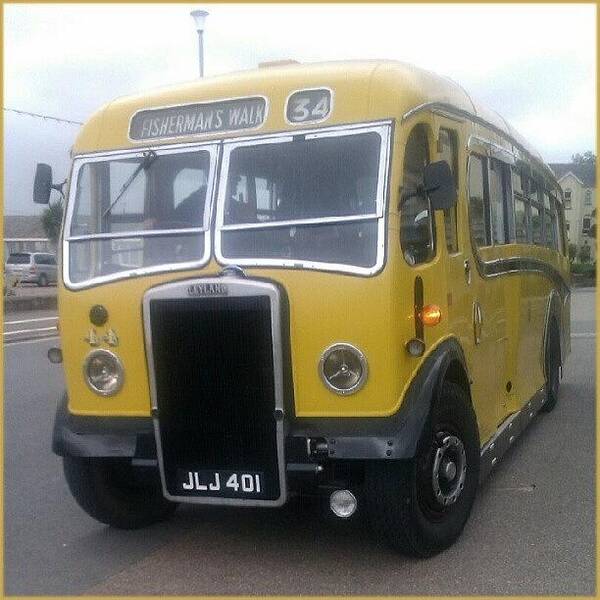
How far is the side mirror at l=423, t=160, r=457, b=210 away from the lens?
5.11m

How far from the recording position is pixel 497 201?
23.6 ft

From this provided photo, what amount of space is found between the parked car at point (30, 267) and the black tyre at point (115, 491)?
3792 cm

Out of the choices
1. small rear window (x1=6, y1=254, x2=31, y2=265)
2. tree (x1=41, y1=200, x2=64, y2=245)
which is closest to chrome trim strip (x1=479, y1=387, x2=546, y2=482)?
tree (x1=41, y1=200, x2=64, y2=245)

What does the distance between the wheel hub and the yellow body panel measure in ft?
1.90

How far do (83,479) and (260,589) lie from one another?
56.1 inches

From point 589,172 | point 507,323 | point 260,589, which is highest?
point 589,172

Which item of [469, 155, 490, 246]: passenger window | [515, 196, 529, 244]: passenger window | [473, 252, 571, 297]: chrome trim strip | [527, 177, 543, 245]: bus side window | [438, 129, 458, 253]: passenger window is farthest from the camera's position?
[527, 177, 543, 245]: bus side window

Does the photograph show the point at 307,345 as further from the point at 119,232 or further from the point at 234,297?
the point at 119,232

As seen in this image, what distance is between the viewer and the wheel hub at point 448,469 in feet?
17.4

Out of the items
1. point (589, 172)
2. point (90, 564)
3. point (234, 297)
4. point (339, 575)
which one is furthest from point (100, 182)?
point (589, 172)

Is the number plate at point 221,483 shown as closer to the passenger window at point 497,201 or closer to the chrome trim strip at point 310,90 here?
the chrome trim strip at point 310,90

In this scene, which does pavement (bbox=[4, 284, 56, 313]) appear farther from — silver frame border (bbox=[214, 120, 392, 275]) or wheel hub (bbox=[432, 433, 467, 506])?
wheel hub (bbox=[432, 433, 467, 506])

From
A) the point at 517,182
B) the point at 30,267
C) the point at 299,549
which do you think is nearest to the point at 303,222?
the point at 299,549

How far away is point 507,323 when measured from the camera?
7258mm
